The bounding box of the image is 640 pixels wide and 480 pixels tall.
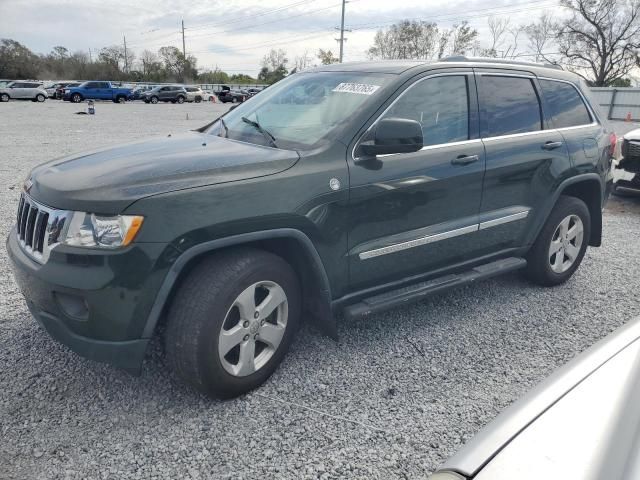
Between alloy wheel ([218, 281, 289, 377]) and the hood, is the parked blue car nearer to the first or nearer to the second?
the hood

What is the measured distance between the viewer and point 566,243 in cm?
431

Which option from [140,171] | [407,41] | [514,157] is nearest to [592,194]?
[514,157]

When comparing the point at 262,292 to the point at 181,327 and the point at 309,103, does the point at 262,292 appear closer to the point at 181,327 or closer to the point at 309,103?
the point at 181,327

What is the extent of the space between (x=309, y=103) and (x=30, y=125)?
713 inches

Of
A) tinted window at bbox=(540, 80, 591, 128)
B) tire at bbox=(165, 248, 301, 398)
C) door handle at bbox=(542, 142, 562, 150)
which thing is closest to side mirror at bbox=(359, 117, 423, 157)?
tire at bbox=(165, 248, 301, 398)

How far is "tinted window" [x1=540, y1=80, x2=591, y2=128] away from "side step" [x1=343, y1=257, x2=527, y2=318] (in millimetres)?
1238

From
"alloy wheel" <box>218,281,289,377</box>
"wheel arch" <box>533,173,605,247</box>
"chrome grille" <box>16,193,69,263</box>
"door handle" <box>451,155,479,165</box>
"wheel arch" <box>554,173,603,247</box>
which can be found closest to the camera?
"chrome grille" <box>16,193,69,263</box>

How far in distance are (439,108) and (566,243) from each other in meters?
1.88

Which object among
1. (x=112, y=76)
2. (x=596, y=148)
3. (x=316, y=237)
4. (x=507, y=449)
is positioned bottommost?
(x=507, y=449)

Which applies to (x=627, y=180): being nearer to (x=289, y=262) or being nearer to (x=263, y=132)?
(x=263, y=132)

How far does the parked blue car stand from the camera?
37.5 metres

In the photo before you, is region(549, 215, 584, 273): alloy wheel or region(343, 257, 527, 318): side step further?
region(549, 215, 584, 273): alloy wheel

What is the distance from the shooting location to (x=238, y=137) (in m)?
3.25

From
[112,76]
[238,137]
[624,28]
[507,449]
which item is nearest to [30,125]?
[238,137]
